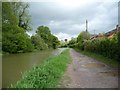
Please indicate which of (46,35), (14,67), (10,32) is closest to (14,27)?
(10,32)

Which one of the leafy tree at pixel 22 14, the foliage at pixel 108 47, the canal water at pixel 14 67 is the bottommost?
the canal water at pixel 14 67

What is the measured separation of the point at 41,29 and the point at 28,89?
97.8 metres

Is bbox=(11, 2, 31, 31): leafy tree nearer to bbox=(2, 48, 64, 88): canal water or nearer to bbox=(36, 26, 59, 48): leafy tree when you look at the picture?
bbox=(2, 48, 64, 88): canal water

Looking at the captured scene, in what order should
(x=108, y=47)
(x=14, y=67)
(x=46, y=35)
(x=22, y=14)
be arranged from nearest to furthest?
(x=14, y=67), (x=108, y=47), (x=22, y=14), (x=46, y=35)

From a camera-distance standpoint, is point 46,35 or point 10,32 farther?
point 46,35

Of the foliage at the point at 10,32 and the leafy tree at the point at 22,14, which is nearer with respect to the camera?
the foliage at the point at 10,32

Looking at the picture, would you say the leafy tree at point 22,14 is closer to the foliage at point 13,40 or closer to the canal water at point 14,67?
the foliage at point 13,40

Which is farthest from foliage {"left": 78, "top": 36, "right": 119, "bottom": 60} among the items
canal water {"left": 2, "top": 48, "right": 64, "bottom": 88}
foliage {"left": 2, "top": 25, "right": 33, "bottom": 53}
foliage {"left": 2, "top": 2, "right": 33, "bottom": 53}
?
foliage {"left": 2, "top": 25, "right": 33, "bottom": 53}

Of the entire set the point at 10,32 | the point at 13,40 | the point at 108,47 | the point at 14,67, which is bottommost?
the point at 14,67

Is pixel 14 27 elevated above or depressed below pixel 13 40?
above

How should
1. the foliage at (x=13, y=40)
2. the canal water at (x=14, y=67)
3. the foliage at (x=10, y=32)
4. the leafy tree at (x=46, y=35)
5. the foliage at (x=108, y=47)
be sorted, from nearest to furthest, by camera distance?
1. the canal water at (x=14, y=67)
2. the foliage at (x=108, y=47)
3. the foliage at (x=10, y=32)
4. the foliage at (x=13, y=40)
5. the leafy tree at (x=46, y=35)

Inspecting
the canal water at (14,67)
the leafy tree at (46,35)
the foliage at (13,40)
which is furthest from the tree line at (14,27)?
the leafy tree at (46,35)

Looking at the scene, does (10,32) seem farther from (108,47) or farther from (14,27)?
(108,47)

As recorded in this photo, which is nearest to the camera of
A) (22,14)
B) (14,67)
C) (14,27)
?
(14,67)
